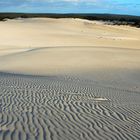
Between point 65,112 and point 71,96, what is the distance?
2.25 m

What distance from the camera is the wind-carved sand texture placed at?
7004 millimetres

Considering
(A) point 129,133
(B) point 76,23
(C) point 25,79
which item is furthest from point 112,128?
(B) point 76,23

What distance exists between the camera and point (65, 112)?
8.43 meters

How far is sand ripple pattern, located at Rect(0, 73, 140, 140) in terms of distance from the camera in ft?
22.3

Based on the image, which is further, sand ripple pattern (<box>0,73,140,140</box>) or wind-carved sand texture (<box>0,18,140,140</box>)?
wind-carved sand texture (<box>0,18,140,140</box>)

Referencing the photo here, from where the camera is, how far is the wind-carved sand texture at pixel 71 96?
23.0 ft

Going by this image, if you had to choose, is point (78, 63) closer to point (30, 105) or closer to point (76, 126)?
point (30, 105)

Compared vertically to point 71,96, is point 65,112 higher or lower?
higher

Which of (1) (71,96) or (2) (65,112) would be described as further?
(1) (71,96)

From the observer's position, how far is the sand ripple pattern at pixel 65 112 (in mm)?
6801

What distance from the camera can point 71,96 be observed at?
10672mm

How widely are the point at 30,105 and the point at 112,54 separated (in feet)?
46.3

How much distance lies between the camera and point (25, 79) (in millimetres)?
13477

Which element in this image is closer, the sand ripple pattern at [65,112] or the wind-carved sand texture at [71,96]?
the sand ripple pattern at [65,112]
